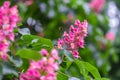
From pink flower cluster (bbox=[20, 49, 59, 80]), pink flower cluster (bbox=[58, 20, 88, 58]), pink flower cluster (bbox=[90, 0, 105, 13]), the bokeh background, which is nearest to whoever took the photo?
pink flower cluster (bbox=[20, 49, 59, 80])

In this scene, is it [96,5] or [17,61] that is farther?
[96,5]

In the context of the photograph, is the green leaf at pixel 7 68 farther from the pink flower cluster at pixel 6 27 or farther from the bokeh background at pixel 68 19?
the bokeh background at pixel 68 19

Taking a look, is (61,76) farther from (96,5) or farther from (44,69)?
(96,5)

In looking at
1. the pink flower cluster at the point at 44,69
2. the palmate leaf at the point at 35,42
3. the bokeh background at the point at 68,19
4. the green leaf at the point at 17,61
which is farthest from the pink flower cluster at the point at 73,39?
the bokeh background at the point at 68,19

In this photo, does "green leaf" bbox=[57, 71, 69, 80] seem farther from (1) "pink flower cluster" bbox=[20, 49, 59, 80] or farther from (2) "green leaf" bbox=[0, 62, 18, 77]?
(1) "pink flower cluster" bbox=[20, 49, 59, 80]

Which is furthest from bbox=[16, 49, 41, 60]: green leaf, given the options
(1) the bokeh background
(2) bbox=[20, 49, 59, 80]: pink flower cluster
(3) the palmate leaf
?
(1) the bokeh background

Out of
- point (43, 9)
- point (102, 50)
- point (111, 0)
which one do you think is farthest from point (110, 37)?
point (111, 0)

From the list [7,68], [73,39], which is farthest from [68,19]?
[7,68]

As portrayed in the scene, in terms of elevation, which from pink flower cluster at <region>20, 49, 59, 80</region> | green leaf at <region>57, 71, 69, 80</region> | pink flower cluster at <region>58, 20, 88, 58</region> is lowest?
pink flower cluster at <region>20, 49, 59, 80</region>

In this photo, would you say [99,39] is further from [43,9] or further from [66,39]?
[66,39]

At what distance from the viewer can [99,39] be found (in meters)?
3.66

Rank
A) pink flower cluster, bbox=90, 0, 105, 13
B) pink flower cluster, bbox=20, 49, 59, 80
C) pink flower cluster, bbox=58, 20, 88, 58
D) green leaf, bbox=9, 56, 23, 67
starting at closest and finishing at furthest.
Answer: pink flower cluster, bbox=20, 49, 59, 80 → green leaf, bbox=9, 56, 23, 67 → pink flower cluster, bbox=58, 20, 88, 58 → pink flower cluster, bbox=90, 0, 105, 13

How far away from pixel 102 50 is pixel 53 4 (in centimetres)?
82

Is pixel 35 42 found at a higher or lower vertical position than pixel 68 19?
lower
